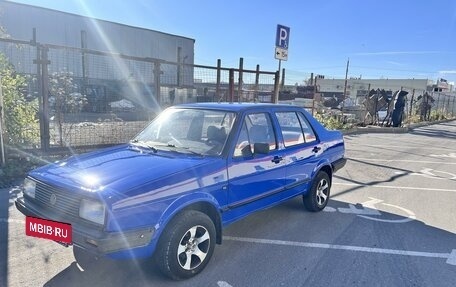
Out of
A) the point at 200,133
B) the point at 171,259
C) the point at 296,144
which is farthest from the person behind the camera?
the point at 296,144

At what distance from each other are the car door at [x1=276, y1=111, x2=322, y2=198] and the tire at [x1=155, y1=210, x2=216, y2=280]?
1496mm

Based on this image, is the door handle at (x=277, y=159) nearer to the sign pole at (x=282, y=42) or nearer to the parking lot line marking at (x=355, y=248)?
the parking lot line marking at (x=355, y=248)

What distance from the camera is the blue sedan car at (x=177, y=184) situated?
2744 mm

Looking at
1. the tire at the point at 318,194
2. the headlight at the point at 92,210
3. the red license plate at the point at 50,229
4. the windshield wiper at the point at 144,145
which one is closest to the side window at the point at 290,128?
the tire at the point at 318,194

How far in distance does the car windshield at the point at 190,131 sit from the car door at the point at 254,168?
0.65 feet

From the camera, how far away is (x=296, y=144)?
462 centimetres

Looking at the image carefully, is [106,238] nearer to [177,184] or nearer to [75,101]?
[177,184]

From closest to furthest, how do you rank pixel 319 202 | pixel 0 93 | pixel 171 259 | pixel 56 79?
pixel 171 259 < pixel 319 202 < pixel 0 93 < pixel 56 79

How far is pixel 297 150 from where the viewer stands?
4.58m

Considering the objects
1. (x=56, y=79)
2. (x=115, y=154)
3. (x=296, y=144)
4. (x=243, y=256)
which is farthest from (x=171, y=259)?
(x=56, y=79)

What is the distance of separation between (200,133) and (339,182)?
168 inches

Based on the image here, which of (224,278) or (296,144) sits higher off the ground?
(296,144)

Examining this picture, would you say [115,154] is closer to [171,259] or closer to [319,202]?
[171,259]

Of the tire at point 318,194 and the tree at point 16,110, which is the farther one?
the tree at point 16,110
